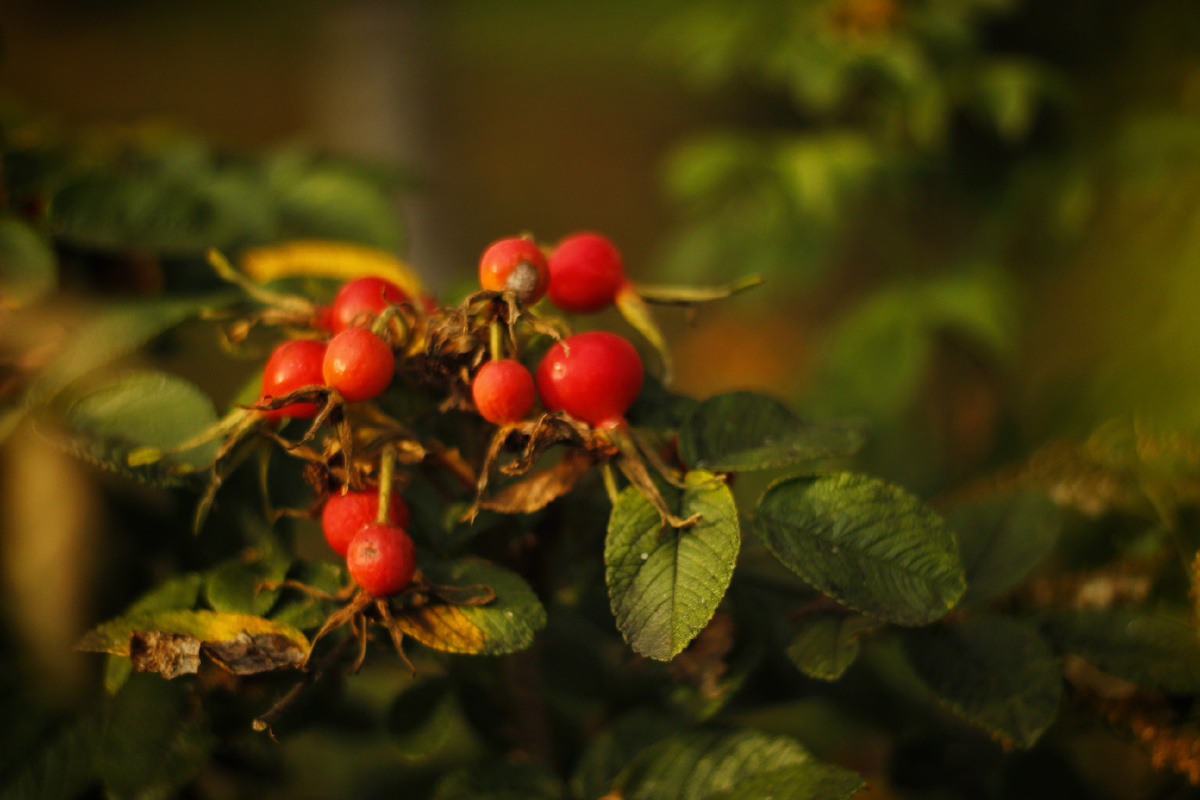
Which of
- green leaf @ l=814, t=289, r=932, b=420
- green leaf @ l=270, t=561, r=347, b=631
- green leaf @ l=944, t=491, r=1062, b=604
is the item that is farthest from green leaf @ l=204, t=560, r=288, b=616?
green leaf @ l=814, t=289, r=932, b=420

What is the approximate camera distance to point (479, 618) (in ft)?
0.96

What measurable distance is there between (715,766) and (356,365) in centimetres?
23

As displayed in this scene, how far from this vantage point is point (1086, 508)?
1.55ft

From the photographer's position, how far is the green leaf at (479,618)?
0.93ft

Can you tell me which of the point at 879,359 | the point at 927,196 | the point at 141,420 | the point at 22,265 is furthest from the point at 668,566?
the point at 927,196

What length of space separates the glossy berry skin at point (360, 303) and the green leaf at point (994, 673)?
296 millimetres

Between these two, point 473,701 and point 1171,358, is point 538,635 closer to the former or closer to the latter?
point 473,701

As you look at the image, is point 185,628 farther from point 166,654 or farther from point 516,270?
point 516,270

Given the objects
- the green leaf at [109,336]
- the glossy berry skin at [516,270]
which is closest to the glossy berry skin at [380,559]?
the glossy berry skin at [516,270]

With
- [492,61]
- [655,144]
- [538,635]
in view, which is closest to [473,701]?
[538,635]

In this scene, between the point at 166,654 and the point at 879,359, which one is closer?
the point at 166,654

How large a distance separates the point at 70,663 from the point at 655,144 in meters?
2.14

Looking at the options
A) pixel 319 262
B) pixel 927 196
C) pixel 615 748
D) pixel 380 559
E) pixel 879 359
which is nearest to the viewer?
pixel 380 559

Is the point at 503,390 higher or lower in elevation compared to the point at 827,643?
higher
